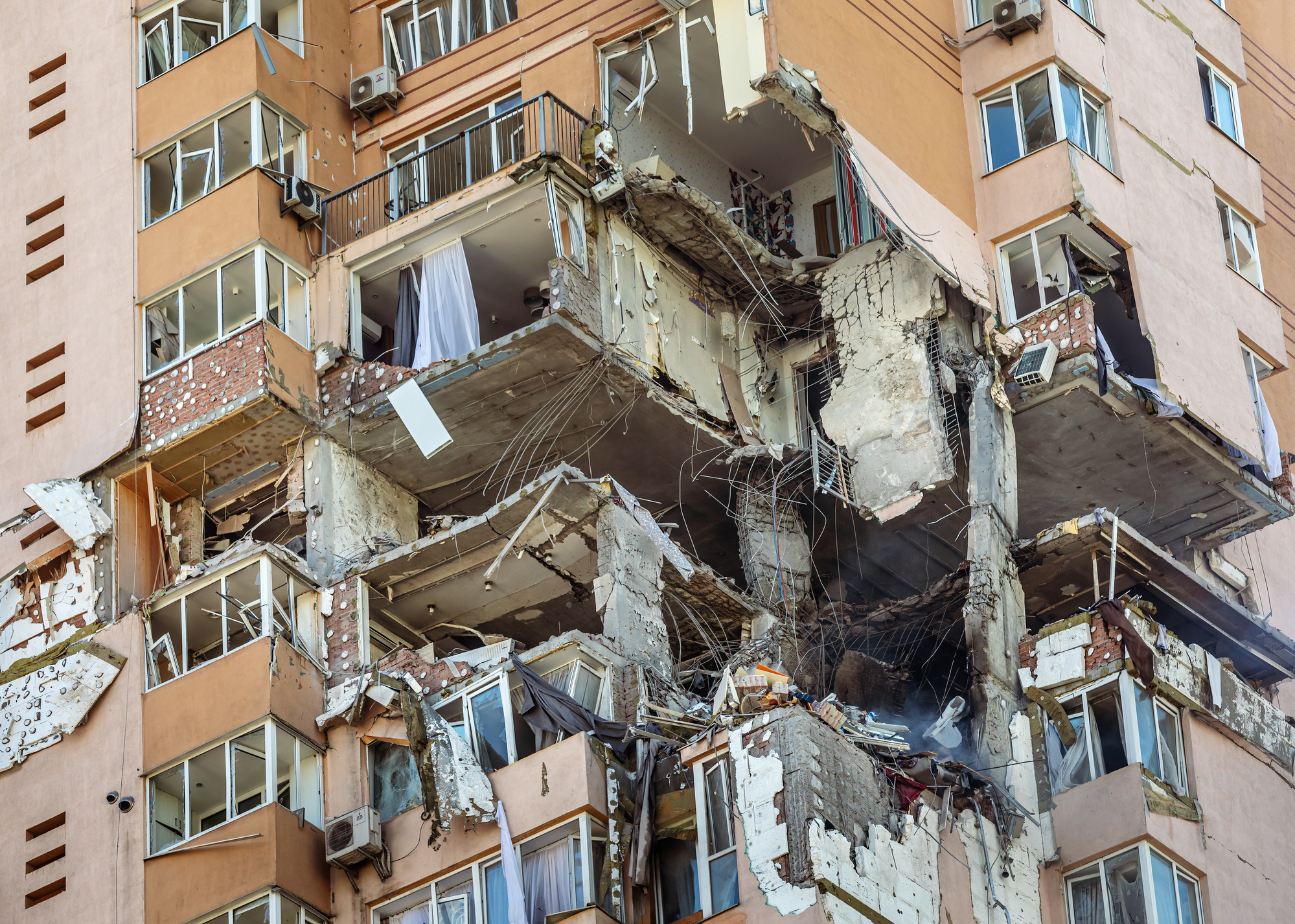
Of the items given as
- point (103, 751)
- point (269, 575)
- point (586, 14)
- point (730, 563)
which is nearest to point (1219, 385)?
point (730, 563)

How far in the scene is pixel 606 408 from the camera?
105 ft

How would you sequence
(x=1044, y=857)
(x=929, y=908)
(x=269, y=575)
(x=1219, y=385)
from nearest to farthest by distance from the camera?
(x=929, y=908) → (x=1044, y=857) → (x=269, y=575) → (x=1219, y=385)

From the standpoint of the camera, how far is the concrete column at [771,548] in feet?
108

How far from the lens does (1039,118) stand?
114ft

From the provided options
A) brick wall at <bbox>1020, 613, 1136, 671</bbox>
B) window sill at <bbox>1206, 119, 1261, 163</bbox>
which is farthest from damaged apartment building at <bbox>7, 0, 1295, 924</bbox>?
window sill at <bbox>1206, 119, 1261, 163</bbox>

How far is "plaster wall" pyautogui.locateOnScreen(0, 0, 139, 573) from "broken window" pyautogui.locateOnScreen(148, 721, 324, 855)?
5164 millimetres

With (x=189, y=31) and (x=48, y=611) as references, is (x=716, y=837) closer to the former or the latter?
(x=48, y=611)

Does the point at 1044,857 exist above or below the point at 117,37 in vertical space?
below

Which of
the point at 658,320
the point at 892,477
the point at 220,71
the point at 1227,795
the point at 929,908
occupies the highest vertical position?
the point at 220,71

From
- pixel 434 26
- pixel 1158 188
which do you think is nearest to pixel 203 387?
pixel 434 26

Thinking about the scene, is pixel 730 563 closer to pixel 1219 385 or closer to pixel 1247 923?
pixel 1219 385

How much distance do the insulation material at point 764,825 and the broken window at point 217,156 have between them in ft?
43.6

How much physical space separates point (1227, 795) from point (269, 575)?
1323 cm

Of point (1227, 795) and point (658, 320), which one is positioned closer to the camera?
point (1227, 795)
